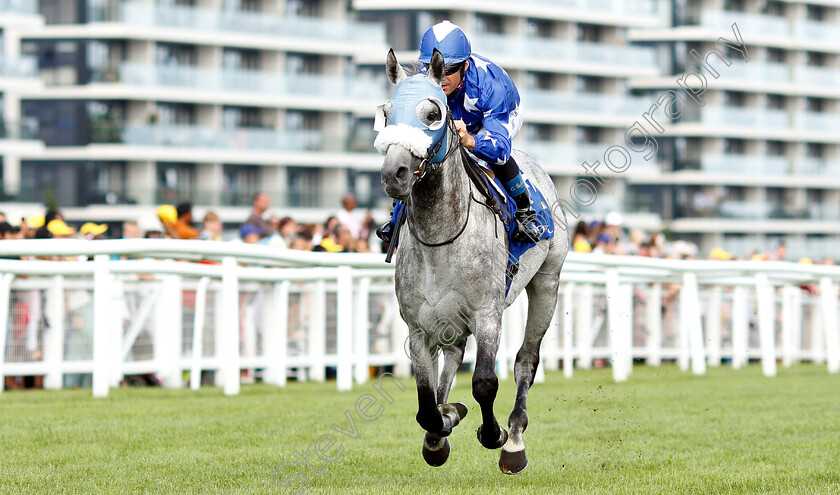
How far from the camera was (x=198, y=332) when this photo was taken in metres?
10.4

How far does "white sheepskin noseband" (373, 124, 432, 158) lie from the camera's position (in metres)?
4.84

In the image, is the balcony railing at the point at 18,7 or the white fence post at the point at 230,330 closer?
the white fence post at the point at 230,330

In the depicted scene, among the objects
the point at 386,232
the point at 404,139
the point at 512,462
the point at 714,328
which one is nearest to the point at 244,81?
the point at 714,328

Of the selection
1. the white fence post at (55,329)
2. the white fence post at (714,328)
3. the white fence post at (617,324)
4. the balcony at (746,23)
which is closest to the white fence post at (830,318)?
the white fence post at (714,328)

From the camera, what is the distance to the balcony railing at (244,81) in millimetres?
43875

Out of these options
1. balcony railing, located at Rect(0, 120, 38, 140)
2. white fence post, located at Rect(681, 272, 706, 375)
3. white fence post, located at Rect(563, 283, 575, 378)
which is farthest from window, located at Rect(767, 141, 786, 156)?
white fence post, located at Rect(563, 283, 575, 378)

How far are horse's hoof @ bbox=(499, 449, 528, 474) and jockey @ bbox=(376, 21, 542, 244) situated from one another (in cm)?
110

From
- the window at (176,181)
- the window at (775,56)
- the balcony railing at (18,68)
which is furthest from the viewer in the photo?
the window at (775,56)

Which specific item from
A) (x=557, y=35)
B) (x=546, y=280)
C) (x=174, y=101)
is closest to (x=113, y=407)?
(x=546, y=280)

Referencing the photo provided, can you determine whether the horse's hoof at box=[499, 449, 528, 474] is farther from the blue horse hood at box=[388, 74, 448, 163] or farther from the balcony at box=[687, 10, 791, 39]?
the balcony at box=[687, 10, 791, 39]

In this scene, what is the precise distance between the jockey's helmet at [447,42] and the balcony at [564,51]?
46314 millimetres

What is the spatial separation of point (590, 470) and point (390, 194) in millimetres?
2159

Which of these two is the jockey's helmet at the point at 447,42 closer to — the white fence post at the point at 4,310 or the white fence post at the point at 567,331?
the white fence post at the point at 4,310

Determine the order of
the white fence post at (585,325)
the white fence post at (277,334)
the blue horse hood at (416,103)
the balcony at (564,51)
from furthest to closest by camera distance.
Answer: the balcony at (564,51) < the white fence post at (585,325) < the white fence post at (277,334) < the blue horse hood at (416,103)
